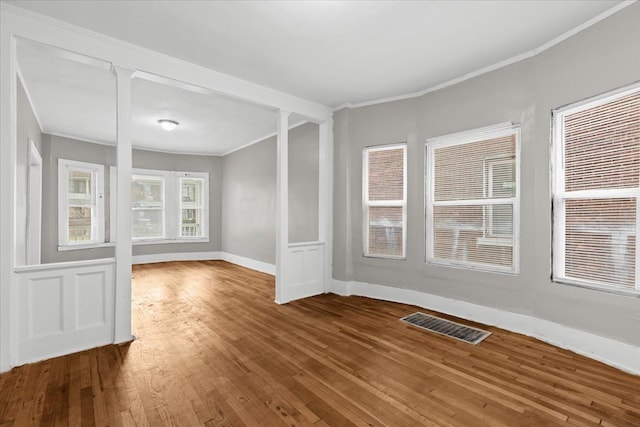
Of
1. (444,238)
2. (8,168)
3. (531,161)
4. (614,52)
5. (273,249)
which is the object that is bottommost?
(273,249)

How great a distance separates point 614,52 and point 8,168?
16.4 feet

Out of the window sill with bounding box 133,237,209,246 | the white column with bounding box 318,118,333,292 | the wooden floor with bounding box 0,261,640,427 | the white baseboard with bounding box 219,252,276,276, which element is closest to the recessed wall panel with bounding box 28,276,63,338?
the wooden floor with bounding box 0,261,640,427

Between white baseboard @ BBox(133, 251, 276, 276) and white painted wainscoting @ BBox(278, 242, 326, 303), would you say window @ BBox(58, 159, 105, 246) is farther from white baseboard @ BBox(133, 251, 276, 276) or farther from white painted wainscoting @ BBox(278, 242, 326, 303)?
white painted wainscoting @ BBox(278, 242, 326, 303)

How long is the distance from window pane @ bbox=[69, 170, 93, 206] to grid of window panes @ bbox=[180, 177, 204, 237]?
6.37 feet

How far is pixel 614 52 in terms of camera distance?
245cm

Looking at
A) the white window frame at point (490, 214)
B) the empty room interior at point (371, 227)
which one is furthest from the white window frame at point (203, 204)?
the white window frame at point (490, 214)

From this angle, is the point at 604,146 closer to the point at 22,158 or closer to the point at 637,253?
the point at 637,253

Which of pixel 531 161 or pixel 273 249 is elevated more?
pixel 531 161

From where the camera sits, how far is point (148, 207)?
754 centimetres

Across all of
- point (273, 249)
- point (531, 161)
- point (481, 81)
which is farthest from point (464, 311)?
point (273, 249)

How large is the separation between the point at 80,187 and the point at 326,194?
5424 mm

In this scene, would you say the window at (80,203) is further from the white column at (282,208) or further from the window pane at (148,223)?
the white column at (282,208)

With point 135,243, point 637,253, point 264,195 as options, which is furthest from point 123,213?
point 135,243

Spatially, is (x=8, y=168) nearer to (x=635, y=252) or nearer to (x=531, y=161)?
(x=531, y=161)
